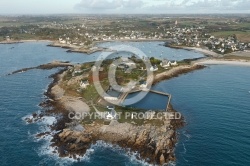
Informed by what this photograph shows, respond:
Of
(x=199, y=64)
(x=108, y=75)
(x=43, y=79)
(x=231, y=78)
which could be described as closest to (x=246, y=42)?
(x=199, y=64)

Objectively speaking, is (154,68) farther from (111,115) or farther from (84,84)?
(111,115)

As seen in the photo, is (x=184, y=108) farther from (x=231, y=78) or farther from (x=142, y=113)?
(x=231, y=78)

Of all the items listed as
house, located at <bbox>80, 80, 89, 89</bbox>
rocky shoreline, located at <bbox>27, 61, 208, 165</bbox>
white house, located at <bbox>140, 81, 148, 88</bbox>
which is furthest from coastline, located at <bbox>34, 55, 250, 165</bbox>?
white house, located at <bbox>140, 81, 148, 88</bbox>

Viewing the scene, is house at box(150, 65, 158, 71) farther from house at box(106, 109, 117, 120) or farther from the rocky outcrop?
the rocky outcrop

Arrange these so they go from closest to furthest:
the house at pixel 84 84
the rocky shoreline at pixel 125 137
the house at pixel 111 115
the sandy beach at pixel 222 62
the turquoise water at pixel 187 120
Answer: the turquoise water at pixel 187 120 < the rocky shoreline at pixel 125 137 < the house at pixel 111 115 < the house at pixel 84 84 < the sandy beach at pixel 222 62

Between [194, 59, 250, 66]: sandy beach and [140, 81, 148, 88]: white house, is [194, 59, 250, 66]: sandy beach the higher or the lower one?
the higher one

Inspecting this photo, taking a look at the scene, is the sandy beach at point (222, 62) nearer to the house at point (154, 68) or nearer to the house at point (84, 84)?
the house at point (154, 68)

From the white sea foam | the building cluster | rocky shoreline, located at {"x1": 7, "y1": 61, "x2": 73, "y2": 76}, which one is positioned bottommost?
the white sea foam

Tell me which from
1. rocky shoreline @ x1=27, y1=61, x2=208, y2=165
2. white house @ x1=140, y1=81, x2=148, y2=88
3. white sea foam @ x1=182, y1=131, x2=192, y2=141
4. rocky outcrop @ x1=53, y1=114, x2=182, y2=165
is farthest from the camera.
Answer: white house @ x1=140, y1=81, x2=148, y2=88

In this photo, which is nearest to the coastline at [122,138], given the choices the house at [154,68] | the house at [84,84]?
the house at [84,84]
